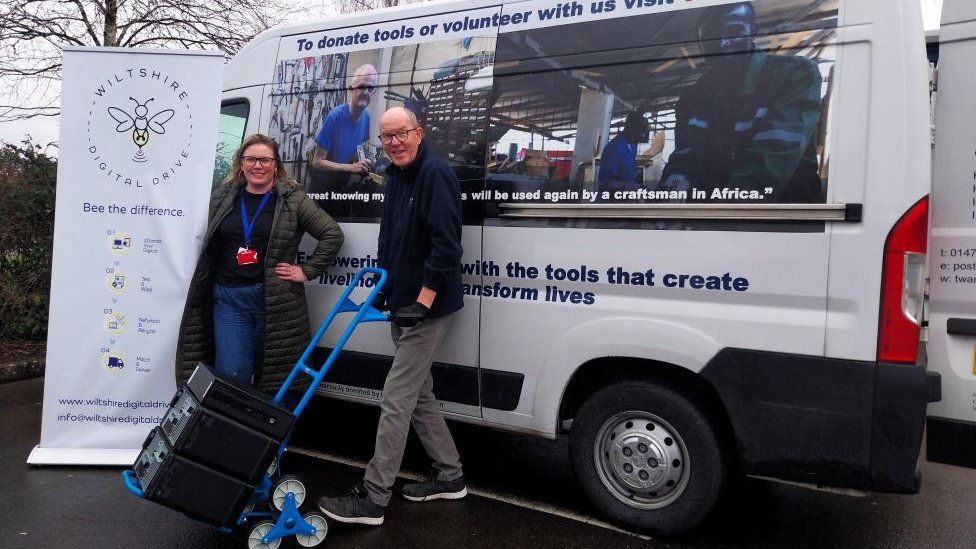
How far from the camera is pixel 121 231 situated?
413cm

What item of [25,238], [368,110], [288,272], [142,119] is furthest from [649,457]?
[25,238]

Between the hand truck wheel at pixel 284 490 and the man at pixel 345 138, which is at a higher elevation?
the man at pixel 345 138

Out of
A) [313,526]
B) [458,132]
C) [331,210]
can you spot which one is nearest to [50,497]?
[313,526]

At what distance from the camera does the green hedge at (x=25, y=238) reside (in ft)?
21.1

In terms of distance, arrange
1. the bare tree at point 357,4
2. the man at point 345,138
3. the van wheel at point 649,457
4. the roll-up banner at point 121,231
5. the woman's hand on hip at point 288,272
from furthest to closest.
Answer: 1. the bare tree at point 357,4
2. the roll-up banner at point 121,231
3. the man at point 345,138
4. the woman's hand on hip at point 288,272
5. the van wheel at point 649,457

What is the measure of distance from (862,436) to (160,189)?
12.2ft

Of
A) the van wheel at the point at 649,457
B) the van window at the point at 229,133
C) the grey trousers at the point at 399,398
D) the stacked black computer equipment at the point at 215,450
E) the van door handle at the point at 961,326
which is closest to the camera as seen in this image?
the stacked black computer equipment at the point at 215,450

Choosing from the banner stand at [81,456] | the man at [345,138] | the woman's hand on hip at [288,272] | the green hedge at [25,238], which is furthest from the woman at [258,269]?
the green hedge at [25,238]

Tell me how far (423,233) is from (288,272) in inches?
33.3

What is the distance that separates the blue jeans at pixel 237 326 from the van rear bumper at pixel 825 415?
2296mm

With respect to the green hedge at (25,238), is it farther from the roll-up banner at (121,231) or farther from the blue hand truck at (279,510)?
the blue hand truck at (279,510)

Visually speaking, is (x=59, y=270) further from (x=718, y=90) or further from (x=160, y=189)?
(x=718, y=90)

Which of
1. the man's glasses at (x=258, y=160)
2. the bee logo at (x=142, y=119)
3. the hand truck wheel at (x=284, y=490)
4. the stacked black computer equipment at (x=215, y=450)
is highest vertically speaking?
the bee logo at (x=142, y=119)

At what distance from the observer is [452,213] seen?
3271 millimetres
